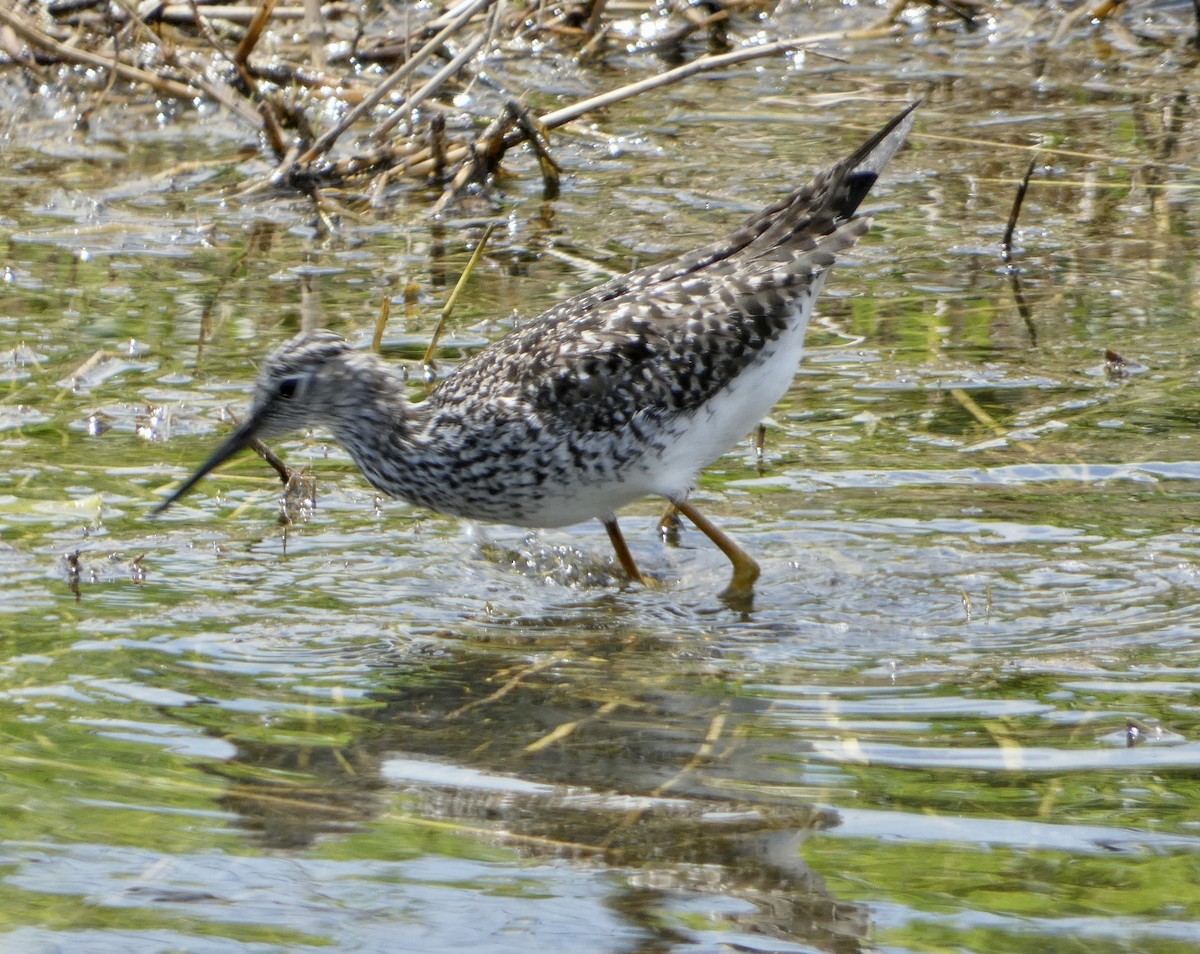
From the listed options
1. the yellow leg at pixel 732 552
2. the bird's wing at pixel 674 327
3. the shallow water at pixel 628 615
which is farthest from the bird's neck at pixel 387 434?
the yellow leg at pixel 732 552

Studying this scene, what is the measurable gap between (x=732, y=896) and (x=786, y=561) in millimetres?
2515

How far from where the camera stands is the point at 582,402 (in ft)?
22.4

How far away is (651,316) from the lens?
7.05 m

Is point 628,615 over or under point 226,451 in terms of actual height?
under

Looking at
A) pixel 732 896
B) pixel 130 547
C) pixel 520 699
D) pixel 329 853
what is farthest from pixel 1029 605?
pixel 130 547

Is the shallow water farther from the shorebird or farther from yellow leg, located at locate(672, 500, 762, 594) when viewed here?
the shorebird

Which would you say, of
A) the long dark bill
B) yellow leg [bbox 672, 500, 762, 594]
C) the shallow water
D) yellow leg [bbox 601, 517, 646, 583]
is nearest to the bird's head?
the long dark bill

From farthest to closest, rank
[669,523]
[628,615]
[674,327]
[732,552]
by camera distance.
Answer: [669,523]
[674,327]
[732,552]
[628,615]

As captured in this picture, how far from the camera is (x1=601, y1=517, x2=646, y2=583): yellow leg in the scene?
275 inches

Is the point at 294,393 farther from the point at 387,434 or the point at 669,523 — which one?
the point at 669,523

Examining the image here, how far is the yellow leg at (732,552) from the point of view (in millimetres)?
6680

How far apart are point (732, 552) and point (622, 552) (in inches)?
18.2

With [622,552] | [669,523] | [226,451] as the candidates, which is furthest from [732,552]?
[226,451]

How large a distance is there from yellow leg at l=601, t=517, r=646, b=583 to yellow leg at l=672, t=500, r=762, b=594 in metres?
0.26
